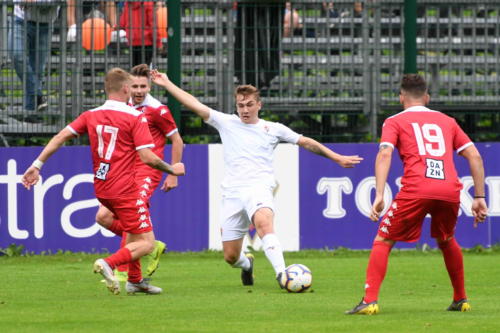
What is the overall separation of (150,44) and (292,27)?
6.18 ft

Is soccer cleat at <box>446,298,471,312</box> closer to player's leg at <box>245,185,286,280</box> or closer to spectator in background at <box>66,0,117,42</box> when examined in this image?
player's leg at <box>245,185,286,280</box>

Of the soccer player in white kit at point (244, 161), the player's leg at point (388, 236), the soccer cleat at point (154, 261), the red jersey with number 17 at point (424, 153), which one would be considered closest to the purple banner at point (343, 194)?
the soccer cleat at point (154, 261)

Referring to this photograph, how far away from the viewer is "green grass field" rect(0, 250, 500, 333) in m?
8.05

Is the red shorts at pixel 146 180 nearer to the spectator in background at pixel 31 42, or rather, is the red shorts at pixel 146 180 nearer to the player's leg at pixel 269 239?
the player's leg at pixel 269 239

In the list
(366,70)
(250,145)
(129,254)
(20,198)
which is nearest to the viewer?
(129,254)

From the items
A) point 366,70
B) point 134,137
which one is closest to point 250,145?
point 134,137

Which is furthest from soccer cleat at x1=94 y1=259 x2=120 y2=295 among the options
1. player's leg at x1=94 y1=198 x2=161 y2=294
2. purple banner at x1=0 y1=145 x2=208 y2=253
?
purple banner at x1=0 y1=145 x2=208 y2=253

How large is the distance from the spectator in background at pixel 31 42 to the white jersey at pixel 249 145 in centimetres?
446

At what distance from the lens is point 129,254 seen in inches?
391

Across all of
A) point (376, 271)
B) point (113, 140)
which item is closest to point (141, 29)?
point (113, 140)

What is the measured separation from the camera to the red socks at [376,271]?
28.0ft

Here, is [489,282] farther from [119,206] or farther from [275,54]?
[275,54]

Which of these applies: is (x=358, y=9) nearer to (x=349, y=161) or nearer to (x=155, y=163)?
(x=349, y=161)

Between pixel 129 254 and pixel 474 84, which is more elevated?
pixel 474 84
